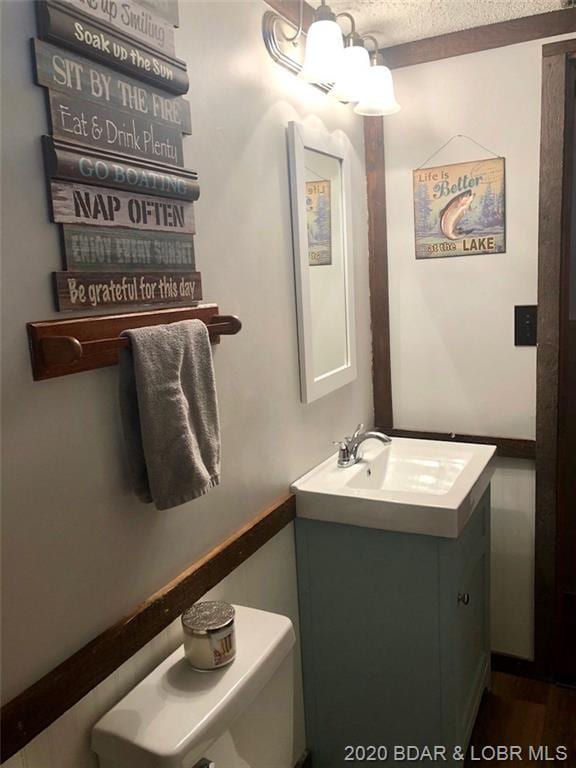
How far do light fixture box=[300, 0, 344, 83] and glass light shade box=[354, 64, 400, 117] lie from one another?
217 mm

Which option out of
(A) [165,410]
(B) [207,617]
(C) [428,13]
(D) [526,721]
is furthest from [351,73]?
(D) [526,721]

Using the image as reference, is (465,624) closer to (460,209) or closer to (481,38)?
(460,209)

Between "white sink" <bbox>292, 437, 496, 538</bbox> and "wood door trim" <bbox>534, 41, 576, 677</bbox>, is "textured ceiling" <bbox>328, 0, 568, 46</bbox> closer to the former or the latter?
"wood door trim" <bbox>534, 41, 576, 677</bbox>

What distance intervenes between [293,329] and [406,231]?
0.75 m

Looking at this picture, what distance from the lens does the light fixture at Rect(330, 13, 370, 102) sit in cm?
174

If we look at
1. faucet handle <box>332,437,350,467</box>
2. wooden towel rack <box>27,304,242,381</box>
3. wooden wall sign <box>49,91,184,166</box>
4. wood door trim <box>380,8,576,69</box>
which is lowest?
faucet handle <box>332,437,350,467</box>

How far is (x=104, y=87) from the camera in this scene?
3.53 feet

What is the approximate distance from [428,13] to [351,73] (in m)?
0.41

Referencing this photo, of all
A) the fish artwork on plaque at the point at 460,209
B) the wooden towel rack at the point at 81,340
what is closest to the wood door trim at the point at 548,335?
the fish artwork on plaque at the point at 460,209

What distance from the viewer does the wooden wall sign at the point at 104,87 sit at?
3.20 feet

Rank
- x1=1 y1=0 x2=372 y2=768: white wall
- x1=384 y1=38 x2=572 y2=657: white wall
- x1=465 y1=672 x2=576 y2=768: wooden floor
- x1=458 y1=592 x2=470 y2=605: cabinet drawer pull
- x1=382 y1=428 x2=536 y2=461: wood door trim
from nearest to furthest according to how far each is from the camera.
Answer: x1=1 y1=0 x2=372 y2=768: white wall → x1=458 y1=592 x2=470 y2=605: cabinet drawer pull → x1=465 y1=672 x2=576 y2=768: wooden floor → x1=384 y1=38 x2=572 y2=657: white wall → x1=382 y1=428 x2=536 y2=461: wood door trim

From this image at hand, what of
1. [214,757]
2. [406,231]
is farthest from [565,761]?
[406,231]

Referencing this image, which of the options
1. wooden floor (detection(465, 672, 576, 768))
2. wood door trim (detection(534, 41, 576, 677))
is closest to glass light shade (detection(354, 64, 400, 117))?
wood door trim (detection(534, 41, 576, 677))

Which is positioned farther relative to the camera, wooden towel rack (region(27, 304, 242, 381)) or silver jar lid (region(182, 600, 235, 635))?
silver jar lid (region(182, 600, 235, 635))
